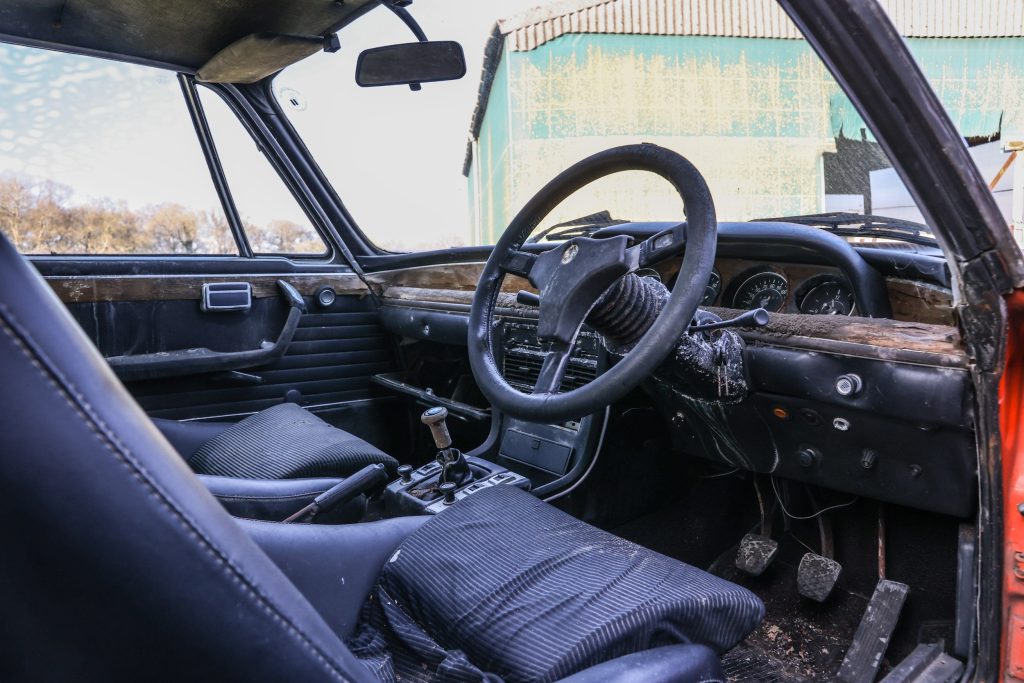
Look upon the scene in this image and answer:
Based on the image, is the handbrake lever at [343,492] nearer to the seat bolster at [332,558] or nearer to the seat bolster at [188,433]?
the seat bolster at [332,558]

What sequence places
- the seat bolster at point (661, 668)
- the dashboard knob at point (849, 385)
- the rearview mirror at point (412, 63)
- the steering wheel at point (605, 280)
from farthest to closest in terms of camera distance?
the rearview mirror at point (412, 63)
the dashboard knob at point (849, 385)
the steering wheel at point (605, 280)
the seat bolster at point (661, 668)

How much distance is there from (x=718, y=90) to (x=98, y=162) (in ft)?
6.26

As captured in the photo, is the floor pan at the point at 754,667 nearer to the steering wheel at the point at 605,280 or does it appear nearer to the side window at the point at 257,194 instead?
the steering wheel at the point at 605,280

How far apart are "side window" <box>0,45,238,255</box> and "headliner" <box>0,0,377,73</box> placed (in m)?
0.06

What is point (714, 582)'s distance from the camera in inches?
50.3

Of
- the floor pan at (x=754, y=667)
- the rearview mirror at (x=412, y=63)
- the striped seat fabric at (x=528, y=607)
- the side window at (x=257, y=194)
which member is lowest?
the floor pan at (x=754, y=667)

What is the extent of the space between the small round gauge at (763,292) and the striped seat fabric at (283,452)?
101 cm

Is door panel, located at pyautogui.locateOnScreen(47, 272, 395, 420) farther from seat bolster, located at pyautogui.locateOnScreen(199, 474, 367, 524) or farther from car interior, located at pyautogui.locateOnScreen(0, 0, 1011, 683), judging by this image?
seat bolster, located at pyautogui.locateOnScreen(199, 474, 367, 524)

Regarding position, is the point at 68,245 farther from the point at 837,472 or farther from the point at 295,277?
the point at 837,472

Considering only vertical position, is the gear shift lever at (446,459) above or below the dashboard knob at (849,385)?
below

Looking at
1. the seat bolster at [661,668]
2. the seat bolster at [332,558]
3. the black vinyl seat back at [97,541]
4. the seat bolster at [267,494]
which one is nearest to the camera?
the black vinyl seat back at [97,541]

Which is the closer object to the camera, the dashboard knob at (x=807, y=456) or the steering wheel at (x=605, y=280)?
the steering wheel at (x=605, y=280)

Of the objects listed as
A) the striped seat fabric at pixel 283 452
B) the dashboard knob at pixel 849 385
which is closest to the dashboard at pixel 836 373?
the dashboard knob at pixel 849 385

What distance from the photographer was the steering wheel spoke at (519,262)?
1.71 meters
